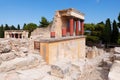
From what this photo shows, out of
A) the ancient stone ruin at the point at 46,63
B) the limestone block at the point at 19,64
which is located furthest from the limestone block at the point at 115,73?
the limestone block at the point at 19,64

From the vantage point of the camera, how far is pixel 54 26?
13.6 meters

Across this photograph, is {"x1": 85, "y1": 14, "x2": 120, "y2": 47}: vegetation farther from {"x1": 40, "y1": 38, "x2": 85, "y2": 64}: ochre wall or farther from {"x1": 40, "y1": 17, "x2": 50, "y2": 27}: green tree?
{"x1": 40, "y1": 38, "x2": 85, "y2": 64}: ochre wall

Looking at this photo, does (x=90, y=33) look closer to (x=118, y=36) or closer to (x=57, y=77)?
(x=118, y=36)

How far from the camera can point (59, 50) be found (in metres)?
9.79

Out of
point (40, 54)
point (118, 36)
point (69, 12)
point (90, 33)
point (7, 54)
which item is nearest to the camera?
point (7, 54)

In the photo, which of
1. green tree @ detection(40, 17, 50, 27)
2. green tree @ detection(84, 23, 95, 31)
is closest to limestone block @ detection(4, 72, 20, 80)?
green tree @ detection(40, 17, 50, 27)

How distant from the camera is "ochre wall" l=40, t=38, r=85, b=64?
860 centimetres

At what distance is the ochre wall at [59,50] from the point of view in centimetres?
860

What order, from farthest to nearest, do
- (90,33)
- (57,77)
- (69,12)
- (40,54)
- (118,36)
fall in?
(90,33) → (118,36) → (69,12) → (40,54) → (57,77)

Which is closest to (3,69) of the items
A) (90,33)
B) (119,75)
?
(119,75)

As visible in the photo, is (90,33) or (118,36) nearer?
(118,36)

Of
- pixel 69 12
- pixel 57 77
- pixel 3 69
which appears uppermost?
pixel 69 12

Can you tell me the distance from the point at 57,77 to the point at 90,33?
105 feet

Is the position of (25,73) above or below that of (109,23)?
below
